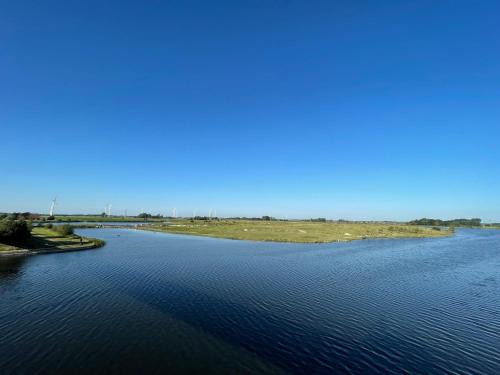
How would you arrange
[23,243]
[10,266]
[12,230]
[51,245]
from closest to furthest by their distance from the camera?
[10,266] → [12,230] → [23,243] → [51,245]

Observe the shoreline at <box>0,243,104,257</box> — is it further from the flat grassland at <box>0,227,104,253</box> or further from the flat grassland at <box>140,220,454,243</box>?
the flat grassland at <box>140,220,454,243</box>

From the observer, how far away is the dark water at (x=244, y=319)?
19766mm

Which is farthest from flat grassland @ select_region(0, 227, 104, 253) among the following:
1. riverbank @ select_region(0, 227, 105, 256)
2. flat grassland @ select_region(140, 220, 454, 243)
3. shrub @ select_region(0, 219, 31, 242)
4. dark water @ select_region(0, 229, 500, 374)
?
flat grassland @ select_region(140, 220, 454, 243)

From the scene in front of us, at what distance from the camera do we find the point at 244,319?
27.5 m

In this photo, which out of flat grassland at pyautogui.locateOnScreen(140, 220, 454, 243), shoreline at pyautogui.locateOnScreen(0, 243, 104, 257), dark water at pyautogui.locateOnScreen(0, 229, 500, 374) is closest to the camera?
dark water at pyautogui.locateOnScreen(0, 229, 500, 374)

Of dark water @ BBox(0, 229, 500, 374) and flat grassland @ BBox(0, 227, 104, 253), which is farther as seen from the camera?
flat grassland @ BBox(0, 227, 104, 253)

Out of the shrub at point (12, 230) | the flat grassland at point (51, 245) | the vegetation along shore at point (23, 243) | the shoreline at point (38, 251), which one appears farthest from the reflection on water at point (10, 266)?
the shrub at point (12, 230)

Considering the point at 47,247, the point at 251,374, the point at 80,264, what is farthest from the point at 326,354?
the point at 47,247

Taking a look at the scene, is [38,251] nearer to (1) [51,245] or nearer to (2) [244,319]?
(1) [51,245]

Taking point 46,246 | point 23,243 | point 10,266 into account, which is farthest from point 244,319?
point 23,243

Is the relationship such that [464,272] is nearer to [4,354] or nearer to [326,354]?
[326,354]

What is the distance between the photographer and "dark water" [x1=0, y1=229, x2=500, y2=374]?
19.8 metres

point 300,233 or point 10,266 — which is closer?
point 10,266

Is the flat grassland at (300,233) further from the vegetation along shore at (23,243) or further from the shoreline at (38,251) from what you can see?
the vegetation along shore at (23,243)
